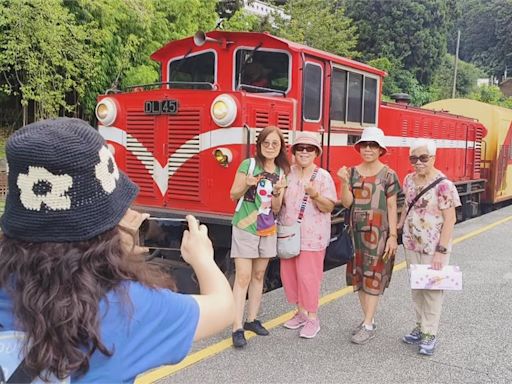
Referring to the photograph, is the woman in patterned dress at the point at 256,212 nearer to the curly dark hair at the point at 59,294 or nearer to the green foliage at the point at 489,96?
the curly dark hair at the point at 59,294

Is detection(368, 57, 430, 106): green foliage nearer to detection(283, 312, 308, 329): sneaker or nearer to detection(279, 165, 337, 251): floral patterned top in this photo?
detection(279, 165, 337, 251): floral patterned top

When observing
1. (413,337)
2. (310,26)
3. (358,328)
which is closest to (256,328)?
A: (358,328)

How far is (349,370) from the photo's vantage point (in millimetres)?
3980

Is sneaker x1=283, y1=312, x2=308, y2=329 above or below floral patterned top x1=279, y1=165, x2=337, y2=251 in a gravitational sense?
below

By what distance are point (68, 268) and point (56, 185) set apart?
0.67ft

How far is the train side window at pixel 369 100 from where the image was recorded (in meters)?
7.47

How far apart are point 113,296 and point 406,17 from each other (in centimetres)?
4083

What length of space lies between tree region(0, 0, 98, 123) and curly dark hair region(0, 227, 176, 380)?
38.8 feet

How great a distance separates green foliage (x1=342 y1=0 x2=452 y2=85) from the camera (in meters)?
38.2

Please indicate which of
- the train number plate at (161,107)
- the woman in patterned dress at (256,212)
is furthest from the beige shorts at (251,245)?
the train number plate at (161,107)

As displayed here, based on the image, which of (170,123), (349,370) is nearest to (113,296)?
(349,370)

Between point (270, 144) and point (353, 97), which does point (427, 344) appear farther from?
point (353, 97)

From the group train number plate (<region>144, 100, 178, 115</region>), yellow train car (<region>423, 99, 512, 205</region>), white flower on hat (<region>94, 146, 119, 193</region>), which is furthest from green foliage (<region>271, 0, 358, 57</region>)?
white flower on hat (<region>94, 146, 119, 193</region>)

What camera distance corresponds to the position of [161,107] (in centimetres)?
612
